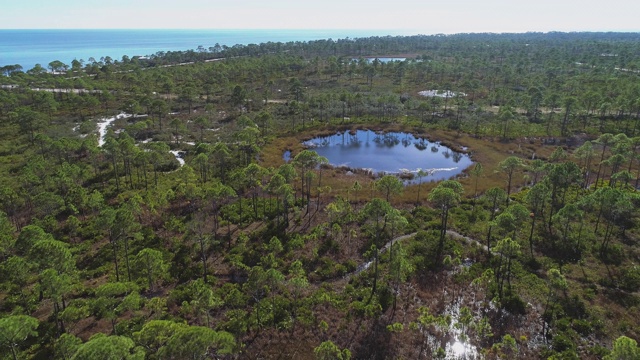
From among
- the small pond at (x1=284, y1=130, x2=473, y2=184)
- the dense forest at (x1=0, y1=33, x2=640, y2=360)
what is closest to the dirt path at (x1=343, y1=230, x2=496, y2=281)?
the dense forest at (x1=0, y1=33, x2=640, y2=360)

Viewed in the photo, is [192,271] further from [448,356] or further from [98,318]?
[448,356]

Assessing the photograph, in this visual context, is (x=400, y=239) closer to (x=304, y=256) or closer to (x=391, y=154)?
(x=304, y=256)

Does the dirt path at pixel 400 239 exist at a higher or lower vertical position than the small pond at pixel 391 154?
lower

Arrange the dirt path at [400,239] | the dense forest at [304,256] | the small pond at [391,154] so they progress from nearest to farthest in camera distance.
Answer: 1. the dense forest at [304,256]
2. the dirt path at [400,239]
3. the small pond at [391,154]

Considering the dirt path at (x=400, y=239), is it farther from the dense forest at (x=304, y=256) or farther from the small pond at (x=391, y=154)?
the small pond at (x=391, y=154)

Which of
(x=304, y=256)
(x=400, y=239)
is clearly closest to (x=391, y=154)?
(x=400, y=239)

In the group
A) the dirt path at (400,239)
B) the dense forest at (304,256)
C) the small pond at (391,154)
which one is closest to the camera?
the dense forest at (304,256)

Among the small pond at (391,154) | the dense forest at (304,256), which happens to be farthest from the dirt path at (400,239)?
the small pond at (391,154)

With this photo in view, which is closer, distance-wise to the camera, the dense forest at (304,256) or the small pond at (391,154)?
the dense forest at (304,256)

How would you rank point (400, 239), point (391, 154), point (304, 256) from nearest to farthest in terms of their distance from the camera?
point (304, 256) → point (400, 239) → point (391, 154)
